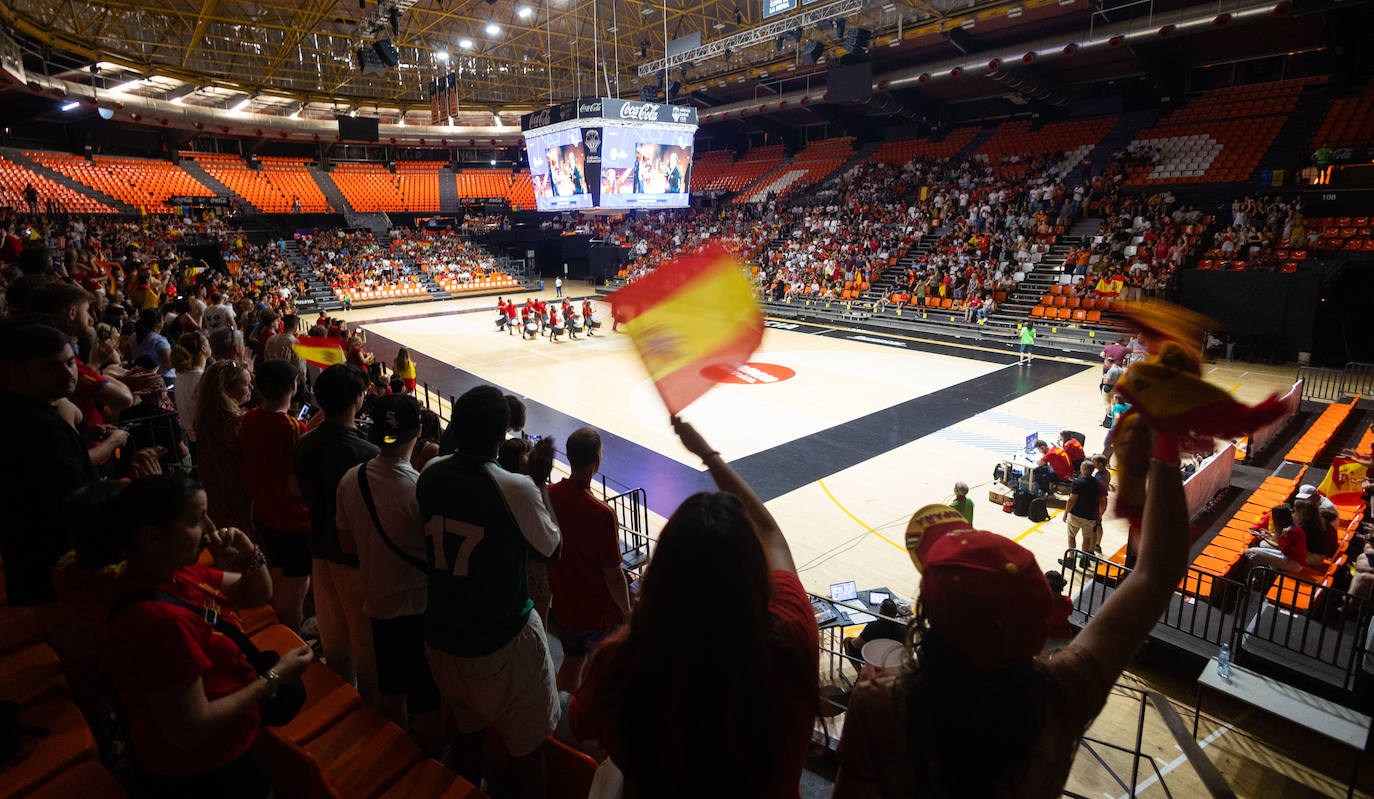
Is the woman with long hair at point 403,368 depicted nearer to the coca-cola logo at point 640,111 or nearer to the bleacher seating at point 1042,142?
the coca-cola logo at point 640,111

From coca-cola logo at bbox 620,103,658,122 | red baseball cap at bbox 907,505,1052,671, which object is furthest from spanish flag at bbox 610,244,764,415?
coca-cola logo at bbox 620,103,658,122

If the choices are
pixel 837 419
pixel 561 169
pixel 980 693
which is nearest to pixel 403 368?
pixel 837 419

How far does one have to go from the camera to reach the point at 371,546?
2.44 metres

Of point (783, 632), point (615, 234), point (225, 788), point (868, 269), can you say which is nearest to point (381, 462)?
point (225, 788)

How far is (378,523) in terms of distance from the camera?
2.39m

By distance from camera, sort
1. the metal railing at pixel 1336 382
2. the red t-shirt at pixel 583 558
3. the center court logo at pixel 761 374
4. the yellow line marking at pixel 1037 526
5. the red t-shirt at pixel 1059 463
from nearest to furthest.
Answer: the red t-shirt at pixel 583 558 → the yellow line marking at pixel 1037 526 → the red t-shirt at pixel 1059 463 → the metal railing at pixel 1336 382 → the center court logo at pixel 761 374

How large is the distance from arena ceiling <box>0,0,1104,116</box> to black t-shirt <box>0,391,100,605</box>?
62.6 ft

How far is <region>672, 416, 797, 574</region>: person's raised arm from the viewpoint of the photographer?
148 centimetres

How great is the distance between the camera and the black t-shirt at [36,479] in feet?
7.75

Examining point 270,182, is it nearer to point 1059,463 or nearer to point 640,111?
point 640,111

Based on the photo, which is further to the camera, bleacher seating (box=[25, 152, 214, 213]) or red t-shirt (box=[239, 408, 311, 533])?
bleacher seating (box=[25, 152, 214, 213])

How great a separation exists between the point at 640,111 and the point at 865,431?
46.8ft

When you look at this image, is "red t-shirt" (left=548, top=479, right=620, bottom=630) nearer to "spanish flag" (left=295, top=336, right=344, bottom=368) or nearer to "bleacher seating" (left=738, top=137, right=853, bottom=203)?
"spanish flag" (left=295, top=336, right=344, bottom=368)

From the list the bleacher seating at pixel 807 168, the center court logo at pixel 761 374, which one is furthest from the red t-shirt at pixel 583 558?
the bleacher seating at pixel 807 168
